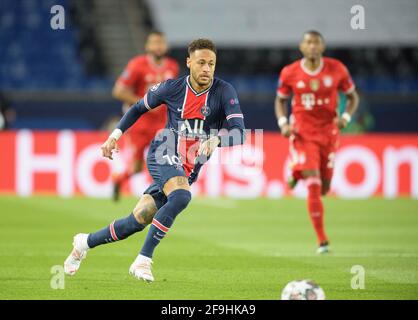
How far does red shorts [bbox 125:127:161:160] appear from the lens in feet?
51.9

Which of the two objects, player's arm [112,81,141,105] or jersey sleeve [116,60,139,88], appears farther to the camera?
jersey sleeve [116,60,139,88]

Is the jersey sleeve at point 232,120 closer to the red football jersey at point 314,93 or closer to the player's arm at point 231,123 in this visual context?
the player's arm at point 231,123

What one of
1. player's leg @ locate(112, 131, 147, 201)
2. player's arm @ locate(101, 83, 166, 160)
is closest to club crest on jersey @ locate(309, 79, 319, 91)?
player's arm @ locate(101, 83, 166, 160)

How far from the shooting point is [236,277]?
8.84 m

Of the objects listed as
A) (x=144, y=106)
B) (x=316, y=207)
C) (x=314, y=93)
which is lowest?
(x=316, y=207)

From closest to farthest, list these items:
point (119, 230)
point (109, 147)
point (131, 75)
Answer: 1. point (109, 147)
2. point (119, 230)
3. point (131, 75)

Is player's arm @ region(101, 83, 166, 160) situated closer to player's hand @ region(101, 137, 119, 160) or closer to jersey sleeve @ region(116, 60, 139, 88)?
player's hand @ region(101, 137, 119, 160)

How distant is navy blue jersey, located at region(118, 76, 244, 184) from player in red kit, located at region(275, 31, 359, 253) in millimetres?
2938

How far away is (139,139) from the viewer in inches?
625

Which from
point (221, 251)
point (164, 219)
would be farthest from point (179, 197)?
point (221, 251)

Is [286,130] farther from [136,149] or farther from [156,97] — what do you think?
[136,149]

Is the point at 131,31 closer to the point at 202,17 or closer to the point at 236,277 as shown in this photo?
the point at 202,17

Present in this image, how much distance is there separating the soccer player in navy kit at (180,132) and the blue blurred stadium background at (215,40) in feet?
46.9

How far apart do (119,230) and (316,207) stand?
3378 millimetres
